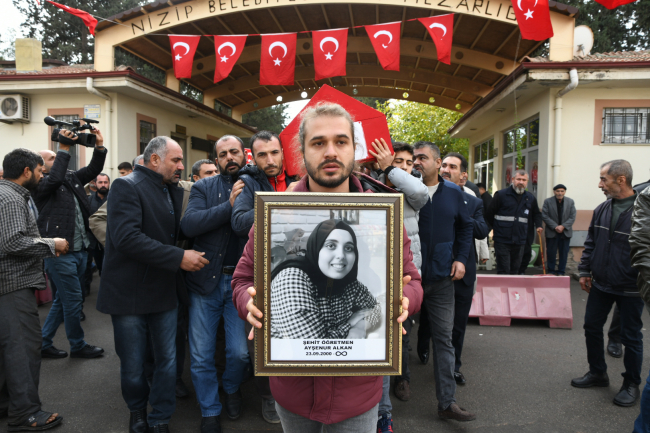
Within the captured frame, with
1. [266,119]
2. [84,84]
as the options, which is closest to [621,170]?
[84,84]

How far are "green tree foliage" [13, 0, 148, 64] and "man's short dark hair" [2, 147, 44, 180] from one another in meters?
26.8

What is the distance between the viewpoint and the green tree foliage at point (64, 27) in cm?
2522

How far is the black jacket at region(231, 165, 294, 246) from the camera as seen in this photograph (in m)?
2.89

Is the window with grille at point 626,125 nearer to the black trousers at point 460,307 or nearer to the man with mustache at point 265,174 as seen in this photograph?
the black trousers at point 460,307

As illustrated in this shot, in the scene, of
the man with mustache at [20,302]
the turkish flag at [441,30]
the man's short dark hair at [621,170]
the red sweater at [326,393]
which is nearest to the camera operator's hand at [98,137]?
the man with mustache at [20,302]

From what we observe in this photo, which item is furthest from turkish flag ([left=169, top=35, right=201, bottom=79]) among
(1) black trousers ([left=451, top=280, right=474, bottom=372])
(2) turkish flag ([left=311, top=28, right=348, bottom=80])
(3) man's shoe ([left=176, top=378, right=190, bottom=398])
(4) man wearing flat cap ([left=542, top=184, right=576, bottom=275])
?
(4) man wearing flat cap ([left=542, top=184, right=576, bottom=275])

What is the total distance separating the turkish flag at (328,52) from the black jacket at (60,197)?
605 centimetres

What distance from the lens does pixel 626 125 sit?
9383mm

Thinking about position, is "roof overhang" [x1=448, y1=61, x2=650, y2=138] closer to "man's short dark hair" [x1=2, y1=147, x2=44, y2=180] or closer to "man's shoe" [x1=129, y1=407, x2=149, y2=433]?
"man's short dark hair" [x1=2, y1=147, x2=44, y2=180]

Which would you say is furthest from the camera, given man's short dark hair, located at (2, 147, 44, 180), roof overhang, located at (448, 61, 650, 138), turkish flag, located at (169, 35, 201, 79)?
turkish flag, located at (169, 35, 201, 79)

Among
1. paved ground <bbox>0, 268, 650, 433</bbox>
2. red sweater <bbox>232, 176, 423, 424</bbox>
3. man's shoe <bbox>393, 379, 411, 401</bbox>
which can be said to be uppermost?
red sweater <bbox>232, 176, 423, 424</bbox>

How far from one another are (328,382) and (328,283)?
47cm

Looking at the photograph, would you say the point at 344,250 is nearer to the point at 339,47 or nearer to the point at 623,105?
the point at 339,47

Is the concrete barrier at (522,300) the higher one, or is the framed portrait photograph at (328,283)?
the framed portrait photograph at (328,283)
